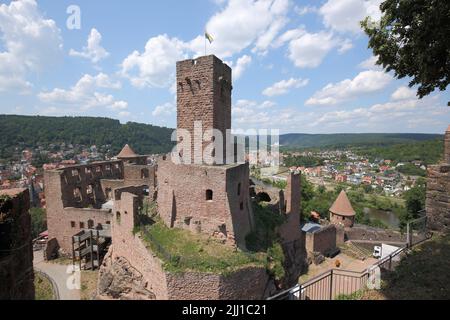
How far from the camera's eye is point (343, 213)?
90.7ft

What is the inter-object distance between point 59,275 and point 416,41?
893 inches

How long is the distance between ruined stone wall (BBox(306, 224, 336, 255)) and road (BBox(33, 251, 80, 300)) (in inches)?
684

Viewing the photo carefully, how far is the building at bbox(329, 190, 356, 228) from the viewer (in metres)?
27.6

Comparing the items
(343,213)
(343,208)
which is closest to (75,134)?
(343,208)

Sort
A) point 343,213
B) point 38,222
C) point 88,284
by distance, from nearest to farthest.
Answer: point 88,284 < point 343,213 < point 38,222

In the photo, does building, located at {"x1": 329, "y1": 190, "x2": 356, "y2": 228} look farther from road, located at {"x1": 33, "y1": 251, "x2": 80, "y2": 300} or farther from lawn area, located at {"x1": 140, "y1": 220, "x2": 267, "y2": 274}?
road, located at {"x1": 33, "y1": 251, "x2": 80, "y2": 300}

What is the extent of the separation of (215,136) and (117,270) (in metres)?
9.05

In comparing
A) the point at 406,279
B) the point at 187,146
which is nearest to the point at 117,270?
the point at 187,146

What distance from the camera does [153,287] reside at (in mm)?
11234

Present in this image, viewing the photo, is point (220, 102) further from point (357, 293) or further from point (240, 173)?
point (357, 293)

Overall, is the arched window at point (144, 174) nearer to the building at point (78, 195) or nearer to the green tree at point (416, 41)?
the building at point (78, 195)

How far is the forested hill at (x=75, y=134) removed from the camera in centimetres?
9974

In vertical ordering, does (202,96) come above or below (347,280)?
above

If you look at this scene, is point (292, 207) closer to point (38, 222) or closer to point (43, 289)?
point (43, 289)
